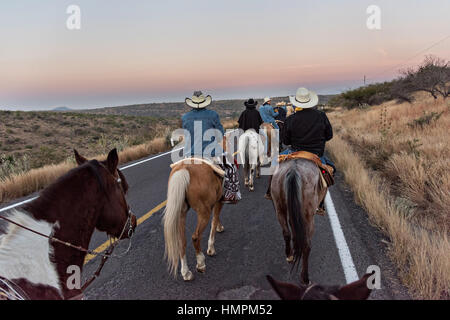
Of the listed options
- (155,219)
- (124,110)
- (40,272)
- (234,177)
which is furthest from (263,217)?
(124,110)

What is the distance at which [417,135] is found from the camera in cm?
996

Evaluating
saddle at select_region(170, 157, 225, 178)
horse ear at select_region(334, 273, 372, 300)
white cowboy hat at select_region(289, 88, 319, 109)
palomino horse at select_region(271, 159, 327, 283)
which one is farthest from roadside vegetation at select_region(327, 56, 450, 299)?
saddle at select_region(170, 157, 225, 178)

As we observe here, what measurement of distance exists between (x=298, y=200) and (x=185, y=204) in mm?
1493

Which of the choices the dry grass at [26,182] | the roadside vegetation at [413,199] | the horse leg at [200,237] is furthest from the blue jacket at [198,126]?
the dry grass at [26,182]

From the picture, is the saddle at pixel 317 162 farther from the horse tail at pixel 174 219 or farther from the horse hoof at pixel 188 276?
the horse hoof at pixel 188 276

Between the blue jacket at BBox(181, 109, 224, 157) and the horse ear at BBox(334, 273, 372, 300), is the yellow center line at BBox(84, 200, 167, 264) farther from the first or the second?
the horse ear at BBox(334, 273, 372, 300)

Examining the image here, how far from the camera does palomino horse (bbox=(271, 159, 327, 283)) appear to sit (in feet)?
10.6

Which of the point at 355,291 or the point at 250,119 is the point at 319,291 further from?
the point at 250,119

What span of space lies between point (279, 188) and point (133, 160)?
911 cm

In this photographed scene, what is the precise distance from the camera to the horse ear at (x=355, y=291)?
1.32 m

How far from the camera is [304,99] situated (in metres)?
4.35

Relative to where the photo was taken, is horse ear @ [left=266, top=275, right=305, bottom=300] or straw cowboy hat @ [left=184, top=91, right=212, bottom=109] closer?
horse ear @ [left=266, top=275, right=305, bottom=300]

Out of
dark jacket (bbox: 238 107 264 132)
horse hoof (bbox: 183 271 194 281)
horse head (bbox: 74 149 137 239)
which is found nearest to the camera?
horse head (bbox: 74 149 137 239)

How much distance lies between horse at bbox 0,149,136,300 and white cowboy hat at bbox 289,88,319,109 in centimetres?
312
